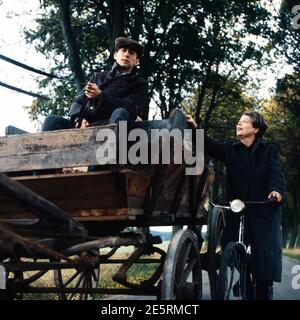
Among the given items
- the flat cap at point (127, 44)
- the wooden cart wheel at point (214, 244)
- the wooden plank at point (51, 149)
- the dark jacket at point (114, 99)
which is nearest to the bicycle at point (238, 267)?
the wooden cart wheel at point (214, 244)

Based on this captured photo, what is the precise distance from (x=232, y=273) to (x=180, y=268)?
90 centimetres

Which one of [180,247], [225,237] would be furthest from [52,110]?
[180,247]

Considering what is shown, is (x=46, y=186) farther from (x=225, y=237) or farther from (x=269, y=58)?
(x=269, y=58)

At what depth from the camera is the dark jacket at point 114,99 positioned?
4562 millimetres

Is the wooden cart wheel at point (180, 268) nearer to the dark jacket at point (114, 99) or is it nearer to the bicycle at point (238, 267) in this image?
the bicycle at point (238, 267)

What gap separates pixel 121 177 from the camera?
3631 mm

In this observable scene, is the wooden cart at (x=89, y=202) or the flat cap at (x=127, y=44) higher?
the flat cap at (x=127, y=44)

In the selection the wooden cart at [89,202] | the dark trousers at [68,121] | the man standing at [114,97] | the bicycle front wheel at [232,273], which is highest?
the man standing at [114,97]

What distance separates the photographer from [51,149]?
12.6 feet

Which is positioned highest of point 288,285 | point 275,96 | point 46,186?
point 275,96

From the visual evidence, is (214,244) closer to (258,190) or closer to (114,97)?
(258,190)

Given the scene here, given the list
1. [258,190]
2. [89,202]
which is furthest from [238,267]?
[89,202]

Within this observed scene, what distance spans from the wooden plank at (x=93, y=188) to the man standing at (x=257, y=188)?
1409mm
